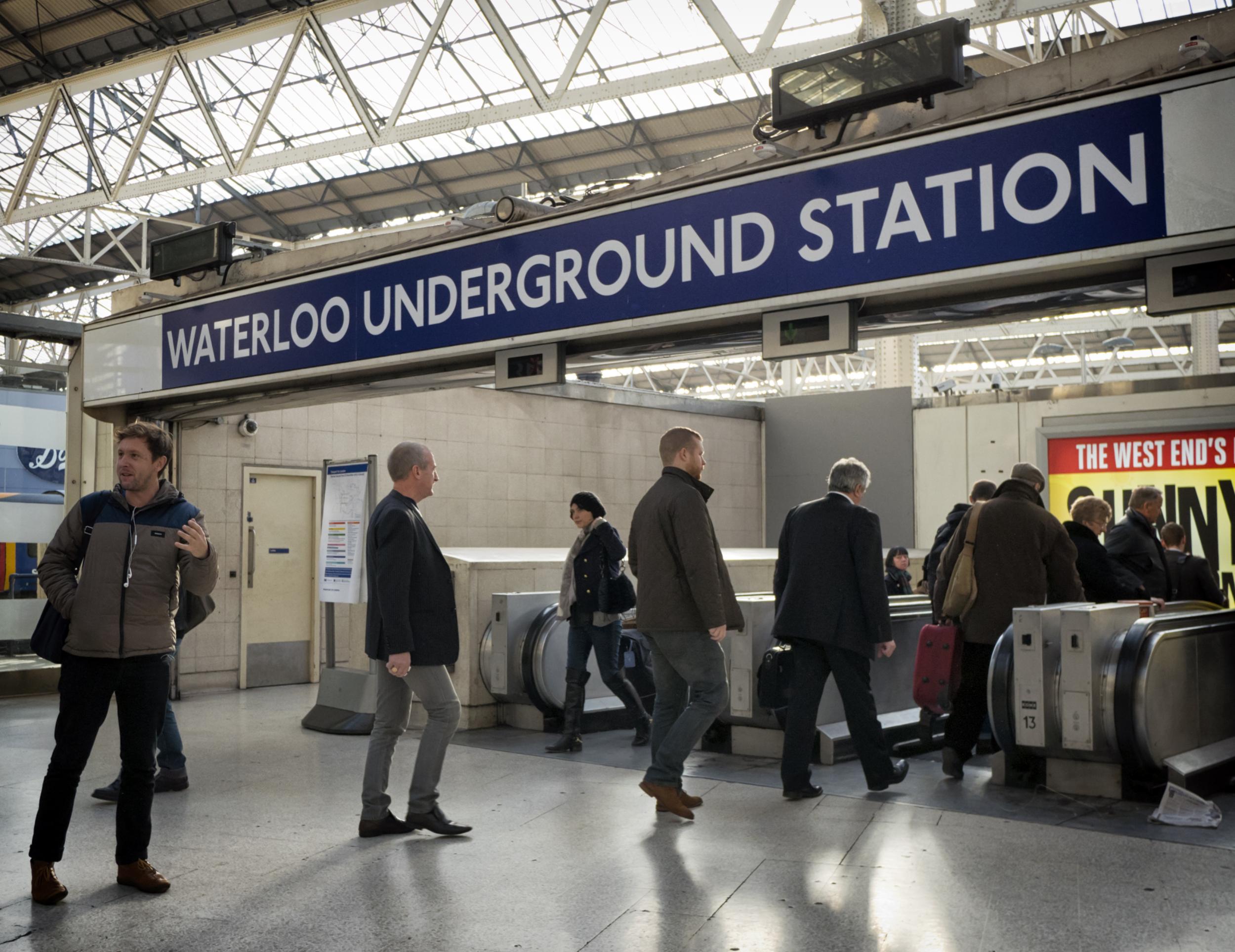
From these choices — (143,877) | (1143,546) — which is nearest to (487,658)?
(143,877)

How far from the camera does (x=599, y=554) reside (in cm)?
666

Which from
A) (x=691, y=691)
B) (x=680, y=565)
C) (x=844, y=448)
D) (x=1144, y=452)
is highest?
(x=844, y=448)

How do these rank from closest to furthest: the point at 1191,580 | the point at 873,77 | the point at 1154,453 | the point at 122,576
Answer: the point at 122,576 < the point at 873,77 < the point at 1191,580 < the point at 1154,453

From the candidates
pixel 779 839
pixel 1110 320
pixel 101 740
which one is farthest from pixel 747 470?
pixel 779 839

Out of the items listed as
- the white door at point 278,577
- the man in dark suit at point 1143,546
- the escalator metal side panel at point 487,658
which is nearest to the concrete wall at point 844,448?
the white door at point 278,577

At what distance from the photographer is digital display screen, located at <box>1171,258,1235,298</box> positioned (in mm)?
4176

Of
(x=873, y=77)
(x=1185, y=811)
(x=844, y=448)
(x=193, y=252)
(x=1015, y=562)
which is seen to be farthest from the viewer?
(x=844, y=448)

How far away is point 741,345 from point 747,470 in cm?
937

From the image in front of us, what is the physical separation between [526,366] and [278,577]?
19.2 ft

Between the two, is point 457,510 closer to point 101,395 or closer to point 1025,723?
point 101,395

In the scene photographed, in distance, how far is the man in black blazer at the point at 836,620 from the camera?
205 inches

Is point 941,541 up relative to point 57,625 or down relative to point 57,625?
up

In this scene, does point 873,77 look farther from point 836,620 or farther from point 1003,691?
point 1003,691

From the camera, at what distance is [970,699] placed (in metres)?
5.86
